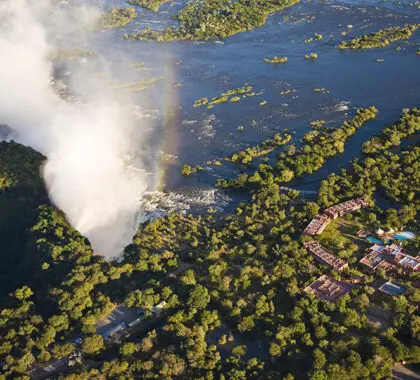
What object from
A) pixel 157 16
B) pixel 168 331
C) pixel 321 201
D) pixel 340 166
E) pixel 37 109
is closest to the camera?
pixel 168 331

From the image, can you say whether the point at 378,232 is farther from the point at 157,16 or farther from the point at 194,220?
the point at 157,16

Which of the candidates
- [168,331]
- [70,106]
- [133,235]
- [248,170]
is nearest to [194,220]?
[133,235]

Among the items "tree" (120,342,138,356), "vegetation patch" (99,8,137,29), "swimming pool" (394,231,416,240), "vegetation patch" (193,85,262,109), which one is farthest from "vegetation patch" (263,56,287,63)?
"tree" (120,342,138,356)

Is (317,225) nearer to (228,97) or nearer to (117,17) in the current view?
(228,97)

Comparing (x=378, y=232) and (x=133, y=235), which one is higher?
(x=378, y=232)

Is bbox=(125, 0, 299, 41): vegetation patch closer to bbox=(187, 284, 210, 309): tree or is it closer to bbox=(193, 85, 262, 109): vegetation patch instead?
bbox=(193, 85, 262, 109): vegetation patch

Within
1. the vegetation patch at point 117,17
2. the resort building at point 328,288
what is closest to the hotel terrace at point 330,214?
the resort building at point 328,288

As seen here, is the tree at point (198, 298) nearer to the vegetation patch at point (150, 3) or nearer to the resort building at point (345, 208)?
the resort building at point (345, 208)
